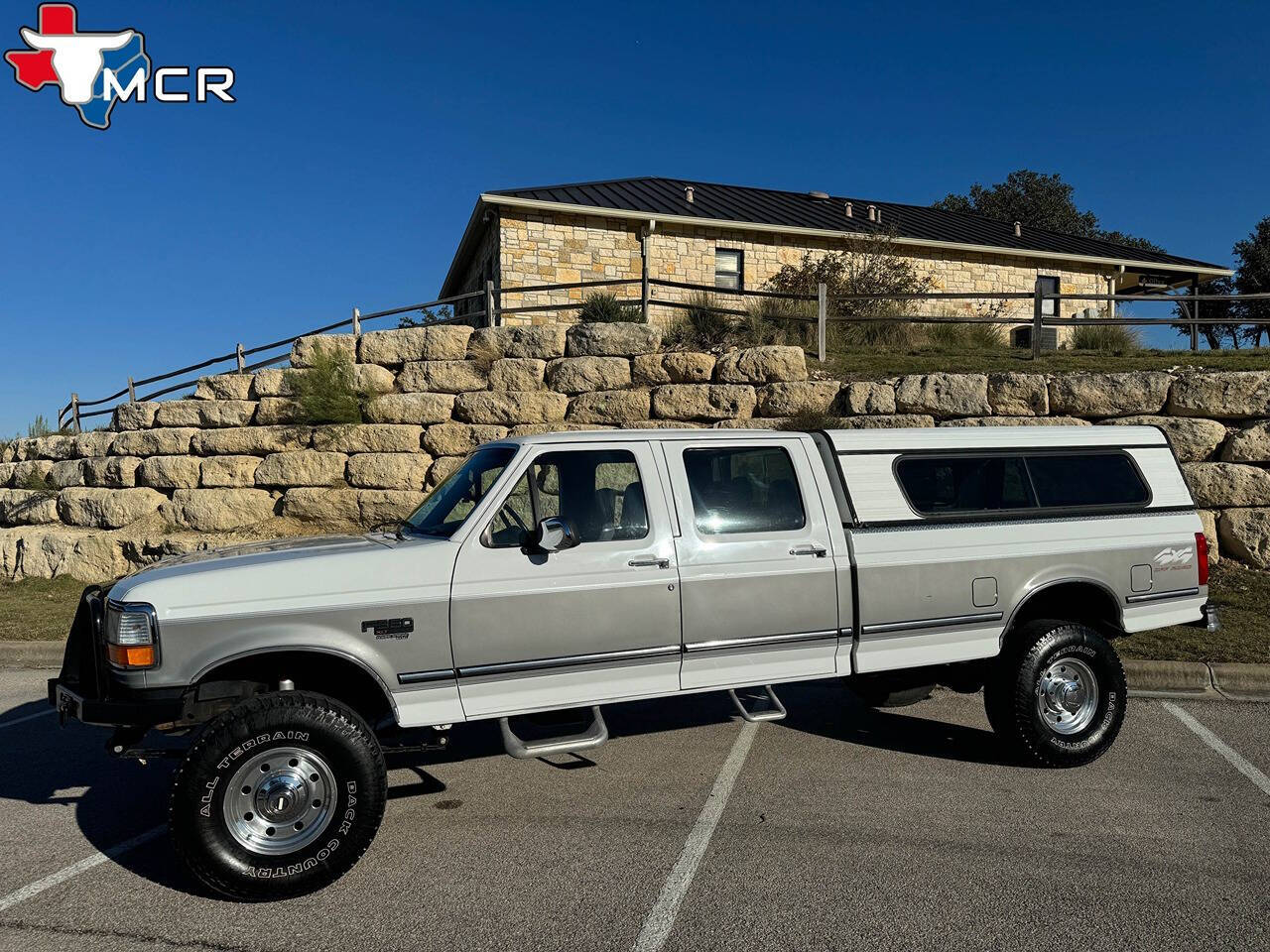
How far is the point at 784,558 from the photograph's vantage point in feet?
16.4

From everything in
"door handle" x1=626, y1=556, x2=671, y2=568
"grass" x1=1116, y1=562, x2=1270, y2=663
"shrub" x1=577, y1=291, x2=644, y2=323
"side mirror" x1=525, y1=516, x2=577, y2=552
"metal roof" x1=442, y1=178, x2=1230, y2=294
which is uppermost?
"metal roof" x1=442, y1=178, x2=1230, y2=294

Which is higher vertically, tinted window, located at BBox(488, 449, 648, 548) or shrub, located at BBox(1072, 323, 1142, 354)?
shrub, located at BBox(1072, 323, 1142, 354)

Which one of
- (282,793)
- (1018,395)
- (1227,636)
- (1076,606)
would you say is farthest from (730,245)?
(282,793)

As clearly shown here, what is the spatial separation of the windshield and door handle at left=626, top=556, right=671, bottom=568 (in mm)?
834

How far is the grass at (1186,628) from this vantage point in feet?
24.8

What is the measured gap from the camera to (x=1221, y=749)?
5.67m

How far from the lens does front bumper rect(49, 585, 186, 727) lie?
3.94 m

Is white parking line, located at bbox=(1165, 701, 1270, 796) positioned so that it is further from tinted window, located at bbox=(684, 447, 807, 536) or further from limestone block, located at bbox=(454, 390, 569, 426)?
limestone block, located at bbox=(454, 390, 569, 426)

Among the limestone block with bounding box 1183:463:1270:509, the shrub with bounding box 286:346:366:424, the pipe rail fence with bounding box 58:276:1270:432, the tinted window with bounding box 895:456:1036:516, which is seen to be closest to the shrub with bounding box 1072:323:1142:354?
the pipe rail fence with bounding box 58:276:1270:432

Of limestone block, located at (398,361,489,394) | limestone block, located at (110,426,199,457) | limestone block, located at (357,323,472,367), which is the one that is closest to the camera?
limestone block, located at (398,361,489,394)

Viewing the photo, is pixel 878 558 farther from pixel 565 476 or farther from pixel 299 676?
pixel 299 676

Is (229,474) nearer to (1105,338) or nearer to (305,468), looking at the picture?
(305,468)

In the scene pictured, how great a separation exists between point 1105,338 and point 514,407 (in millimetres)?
10353

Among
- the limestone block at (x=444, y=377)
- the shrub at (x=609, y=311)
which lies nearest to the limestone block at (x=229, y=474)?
the limestone block at (x=444, y=377)
